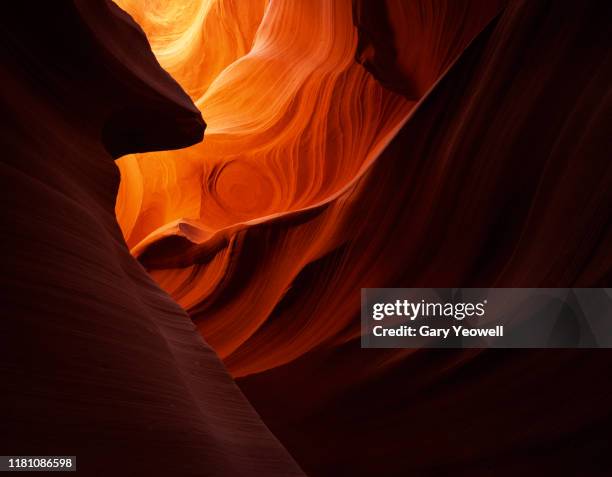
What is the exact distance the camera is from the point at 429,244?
6.36ft

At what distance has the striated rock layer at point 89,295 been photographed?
67cm

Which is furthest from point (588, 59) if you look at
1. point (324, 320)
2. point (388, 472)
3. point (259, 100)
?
point (259, 100)

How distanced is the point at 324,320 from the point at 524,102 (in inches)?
41.5

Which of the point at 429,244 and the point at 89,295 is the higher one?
the point at 429,244

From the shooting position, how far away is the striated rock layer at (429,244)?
1.60 metres

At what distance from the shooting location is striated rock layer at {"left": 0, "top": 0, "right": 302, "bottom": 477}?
0.67 meters

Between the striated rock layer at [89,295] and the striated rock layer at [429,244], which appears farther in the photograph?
the striated rock layer at [429,244]

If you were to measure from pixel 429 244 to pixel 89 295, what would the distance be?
137 cm

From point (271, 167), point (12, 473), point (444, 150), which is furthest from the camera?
point (271, 167)

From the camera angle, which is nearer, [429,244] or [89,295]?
[89,295]

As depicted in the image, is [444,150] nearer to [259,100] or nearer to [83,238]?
[83,238]

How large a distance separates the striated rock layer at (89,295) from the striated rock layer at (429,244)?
88cm

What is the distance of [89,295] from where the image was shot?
0.81m

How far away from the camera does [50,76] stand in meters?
1.13
